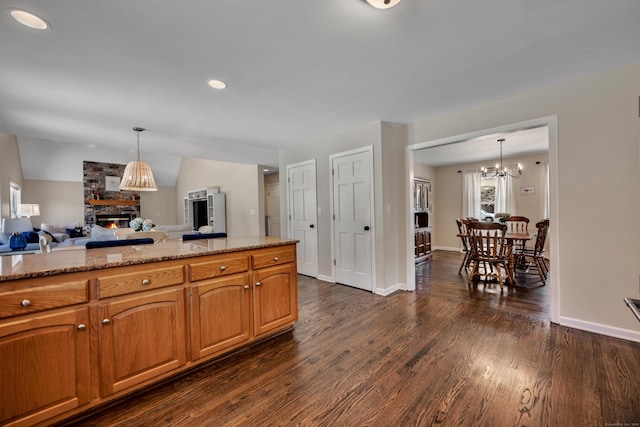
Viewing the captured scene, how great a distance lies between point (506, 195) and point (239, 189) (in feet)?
22.2

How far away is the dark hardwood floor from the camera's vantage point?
1.53 m

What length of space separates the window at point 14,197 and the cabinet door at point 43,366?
835 centimetres

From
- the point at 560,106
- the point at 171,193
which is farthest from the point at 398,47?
the point at 171,193

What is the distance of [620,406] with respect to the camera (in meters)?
1.56

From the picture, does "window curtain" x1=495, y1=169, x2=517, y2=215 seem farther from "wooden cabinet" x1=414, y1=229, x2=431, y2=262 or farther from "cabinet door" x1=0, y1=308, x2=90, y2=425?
"cabinet door" x1=0, y1=308, x2=90, y2=425

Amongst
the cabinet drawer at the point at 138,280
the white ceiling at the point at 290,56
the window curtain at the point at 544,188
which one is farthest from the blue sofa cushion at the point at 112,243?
the window curtain at the point at 544,188

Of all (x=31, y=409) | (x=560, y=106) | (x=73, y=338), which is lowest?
(x=31, y=409)

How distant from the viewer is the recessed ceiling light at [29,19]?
5.25ft

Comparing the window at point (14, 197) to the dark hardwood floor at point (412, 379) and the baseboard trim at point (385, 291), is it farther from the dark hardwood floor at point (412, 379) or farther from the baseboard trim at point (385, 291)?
the baseboard trim at point (385, 291)

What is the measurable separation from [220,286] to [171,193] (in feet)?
35.9

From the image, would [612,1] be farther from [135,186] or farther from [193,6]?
[135,186]

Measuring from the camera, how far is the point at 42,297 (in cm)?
139

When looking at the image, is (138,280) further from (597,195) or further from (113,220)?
(113,220)

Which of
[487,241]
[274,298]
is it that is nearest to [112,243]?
[274,298]
